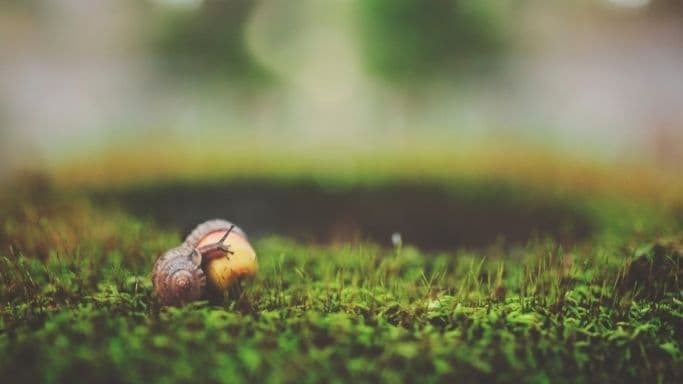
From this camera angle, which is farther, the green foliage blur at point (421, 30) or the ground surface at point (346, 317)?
the green foliage blur at point (421, 30)

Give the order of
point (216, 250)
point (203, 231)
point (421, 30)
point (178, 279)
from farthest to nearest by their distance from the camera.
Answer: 1. point (421, 30)
2. point (203, 231)
3. point (216, 250)
4. point (178, 279)

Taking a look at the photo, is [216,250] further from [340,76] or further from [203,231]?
[340,76]

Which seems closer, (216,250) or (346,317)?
(346,317)

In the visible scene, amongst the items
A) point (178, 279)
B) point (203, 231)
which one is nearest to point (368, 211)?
point (203, 231)

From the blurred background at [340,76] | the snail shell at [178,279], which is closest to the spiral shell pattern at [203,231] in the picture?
the snail shell at [178,279]

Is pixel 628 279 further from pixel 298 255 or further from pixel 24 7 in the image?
pixel 24 7

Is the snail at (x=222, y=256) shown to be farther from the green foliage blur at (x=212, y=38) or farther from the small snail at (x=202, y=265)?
the green foliage blur at (x=212, y=38)

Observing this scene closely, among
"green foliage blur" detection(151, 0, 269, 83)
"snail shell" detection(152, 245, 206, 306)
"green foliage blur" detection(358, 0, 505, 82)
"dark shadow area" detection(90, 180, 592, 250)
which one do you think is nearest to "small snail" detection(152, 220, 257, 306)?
"snail shell" detection(152, 245, 206, 306)
